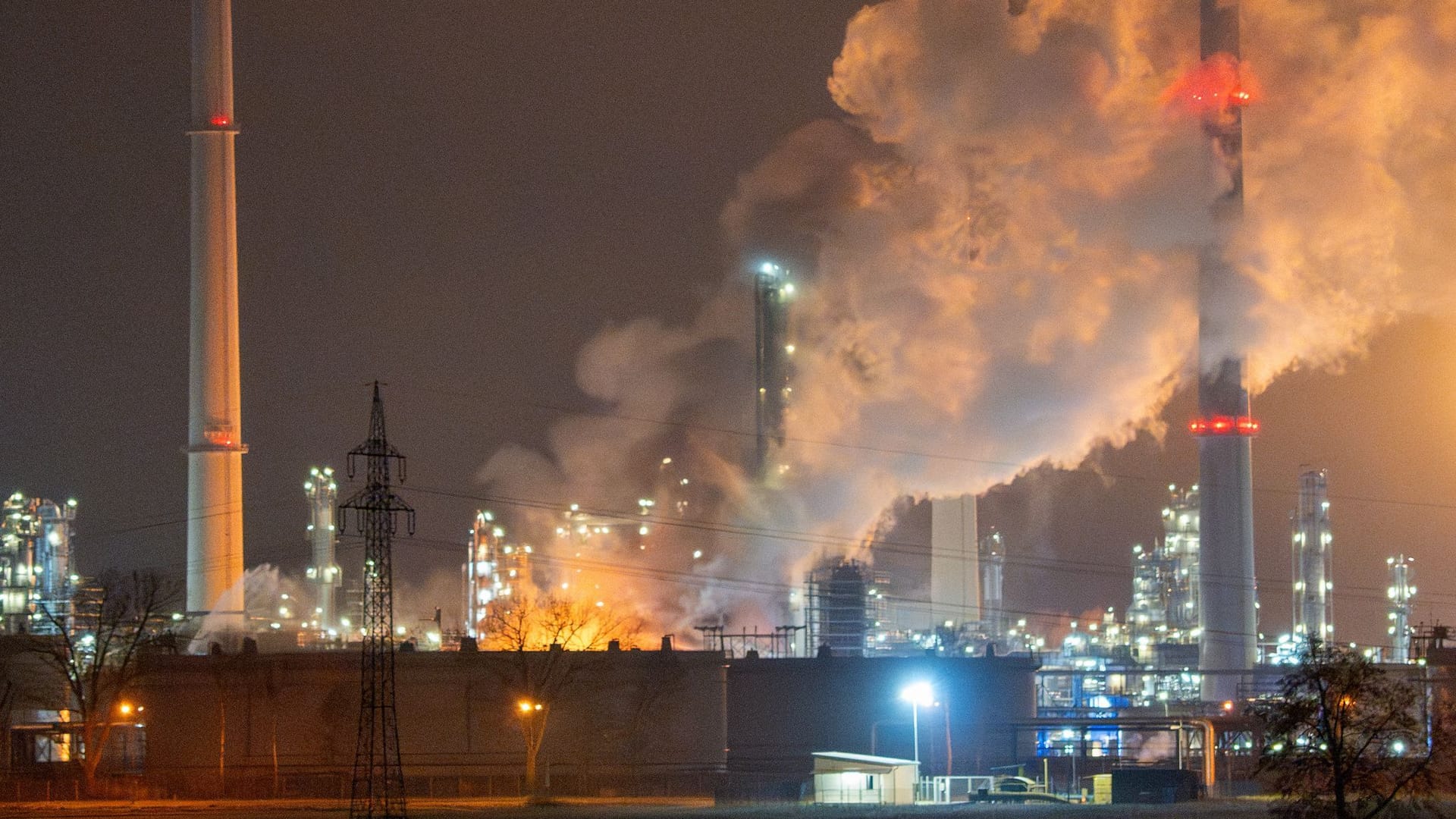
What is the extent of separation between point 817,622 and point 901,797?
31.0 metres

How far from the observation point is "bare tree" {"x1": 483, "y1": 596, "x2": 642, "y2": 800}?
65188mm

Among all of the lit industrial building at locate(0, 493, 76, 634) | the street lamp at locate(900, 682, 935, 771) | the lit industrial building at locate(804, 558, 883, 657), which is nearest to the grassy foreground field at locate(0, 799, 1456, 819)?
the street lamp at locate(900, 682, 935, 771)

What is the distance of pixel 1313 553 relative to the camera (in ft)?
424

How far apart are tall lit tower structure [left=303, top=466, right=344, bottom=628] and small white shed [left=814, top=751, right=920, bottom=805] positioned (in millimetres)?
77203

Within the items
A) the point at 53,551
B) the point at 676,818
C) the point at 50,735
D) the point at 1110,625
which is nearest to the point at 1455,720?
the point at 676,818

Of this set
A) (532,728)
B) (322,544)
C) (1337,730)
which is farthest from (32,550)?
(1337,730)

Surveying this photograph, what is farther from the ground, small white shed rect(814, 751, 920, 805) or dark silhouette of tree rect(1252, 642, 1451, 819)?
dark silhouette of tree rect(1252, 642, 1451, 819)

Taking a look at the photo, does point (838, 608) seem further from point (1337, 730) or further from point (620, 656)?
point (1337, 730)

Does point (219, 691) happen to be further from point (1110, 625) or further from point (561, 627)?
point (1110, 625)

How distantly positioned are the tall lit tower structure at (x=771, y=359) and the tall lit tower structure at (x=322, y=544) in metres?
41.1

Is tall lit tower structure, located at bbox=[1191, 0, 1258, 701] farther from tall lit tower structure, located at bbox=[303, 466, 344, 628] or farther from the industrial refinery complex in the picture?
tall lit tower structure, located at bbox=[303, 466, 344, 628]

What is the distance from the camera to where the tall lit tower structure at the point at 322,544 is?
5054 inches

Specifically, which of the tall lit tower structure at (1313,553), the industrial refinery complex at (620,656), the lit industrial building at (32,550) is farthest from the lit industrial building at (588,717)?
the tall lit tower structure at (1313,553)

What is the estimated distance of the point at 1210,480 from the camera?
9912 cm
